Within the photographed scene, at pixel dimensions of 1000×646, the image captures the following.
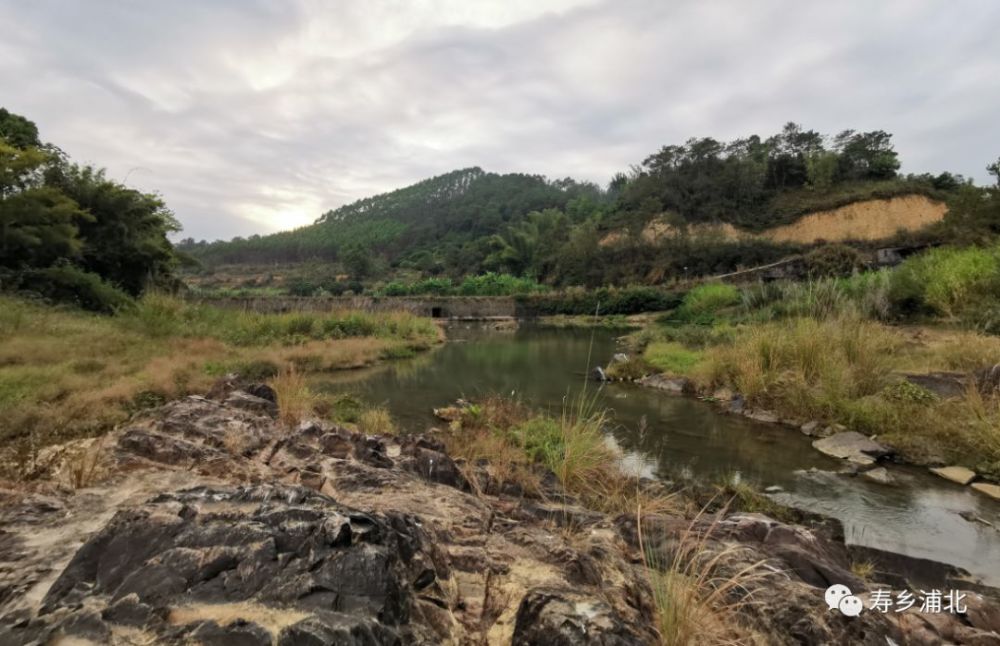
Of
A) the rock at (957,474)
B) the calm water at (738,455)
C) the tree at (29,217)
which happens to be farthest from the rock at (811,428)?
the tree at (29,217)

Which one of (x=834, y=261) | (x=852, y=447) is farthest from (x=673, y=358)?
(x=834, y=261)

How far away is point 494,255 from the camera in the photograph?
210 ft

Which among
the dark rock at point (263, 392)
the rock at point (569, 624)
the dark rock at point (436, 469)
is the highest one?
the rock at point (569, 624)

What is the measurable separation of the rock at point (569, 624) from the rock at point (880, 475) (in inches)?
217

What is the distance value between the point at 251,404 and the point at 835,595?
559cm

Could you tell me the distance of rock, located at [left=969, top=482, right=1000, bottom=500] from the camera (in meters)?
5.49

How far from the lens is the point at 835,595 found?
8.73 feet

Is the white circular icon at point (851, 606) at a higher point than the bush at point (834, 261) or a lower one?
lower

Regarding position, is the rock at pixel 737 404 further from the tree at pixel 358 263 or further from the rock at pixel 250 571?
the tree at pixel 358 263

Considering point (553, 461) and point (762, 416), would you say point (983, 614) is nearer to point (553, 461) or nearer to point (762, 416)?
point (553, 461)

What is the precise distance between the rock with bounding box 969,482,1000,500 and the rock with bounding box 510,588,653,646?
18.8 feet

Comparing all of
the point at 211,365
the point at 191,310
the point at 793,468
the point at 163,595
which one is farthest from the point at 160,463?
the point at 191,310

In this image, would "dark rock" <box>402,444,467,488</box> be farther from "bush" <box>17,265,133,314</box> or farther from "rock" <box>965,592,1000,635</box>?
"bush" <box>17,265,133,314</box>

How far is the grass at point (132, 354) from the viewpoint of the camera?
5.68 metres
